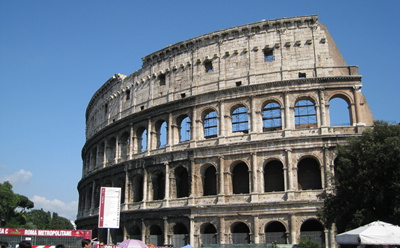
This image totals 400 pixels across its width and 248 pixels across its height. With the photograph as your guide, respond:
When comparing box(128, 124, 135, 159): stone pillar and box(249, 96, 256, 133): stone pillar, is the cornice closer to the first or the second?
box(249, 96, 256, 133): stone pillar

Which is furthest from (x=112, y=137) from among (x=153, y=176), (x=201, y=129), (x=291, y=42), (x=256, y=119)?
(x=291, y=42)

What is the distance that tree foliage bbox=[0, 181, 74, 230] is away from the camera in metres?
61.4

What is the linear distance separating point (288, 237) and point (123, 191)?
610 inches

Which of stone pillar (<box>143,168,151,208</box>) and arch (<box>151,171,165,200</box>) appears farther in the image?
arch (<box>151,171,165,200</box>)

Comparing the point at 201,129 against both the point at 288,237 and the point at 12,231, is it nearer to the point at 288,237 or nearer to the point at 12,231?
the point at 288,237

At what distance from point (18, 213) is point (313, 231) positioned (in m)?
63.3

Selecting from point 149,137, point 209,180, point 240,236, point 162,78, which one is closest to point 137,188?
point 149,137

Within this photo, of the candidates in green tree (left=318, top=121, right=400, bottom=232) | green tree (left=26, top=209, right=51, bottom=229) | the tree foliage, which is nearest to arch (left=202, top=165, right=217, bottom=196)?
green tree (left=318, top=121, right=400, bottom=232)

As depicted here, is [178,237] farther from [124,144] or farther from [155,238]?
[124,144]

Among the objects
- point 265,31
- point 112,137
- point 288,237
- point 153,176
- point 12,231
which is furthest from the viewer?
point 112,137

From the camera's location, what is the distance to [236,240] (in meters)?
28.2

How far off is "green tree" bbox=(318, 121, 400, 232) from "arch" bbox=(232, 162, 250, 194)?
28.4ft

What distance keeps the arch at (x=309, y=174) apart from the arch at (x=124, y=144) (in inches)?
606

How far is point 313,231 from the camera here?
87.9 ft
